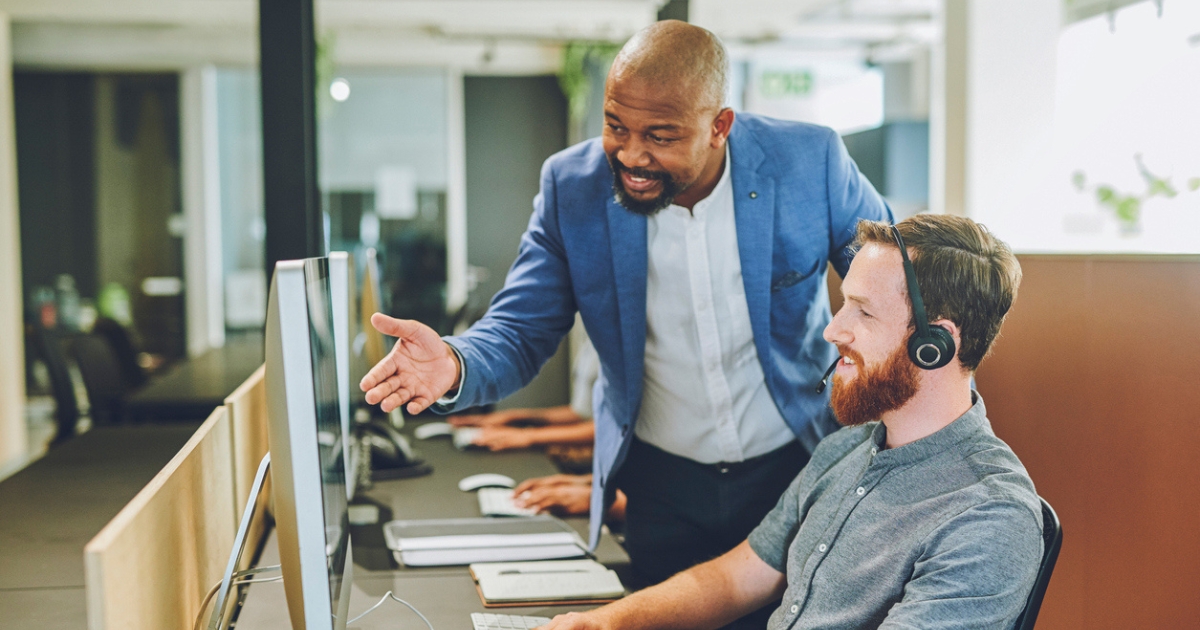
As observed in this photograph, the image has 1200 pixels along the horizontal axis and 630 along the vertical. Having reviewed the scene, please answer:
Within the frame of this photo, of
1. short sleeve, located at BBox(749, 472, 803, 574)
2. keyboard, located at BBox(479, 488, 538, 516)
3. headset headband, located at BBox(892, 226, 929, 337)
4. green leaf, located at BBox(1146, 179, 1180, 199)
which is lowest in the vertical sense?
keyboard, located at BBox(479, 488, 538, 516)

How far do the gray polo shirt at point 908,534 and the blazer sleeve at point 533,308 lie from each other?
56cm

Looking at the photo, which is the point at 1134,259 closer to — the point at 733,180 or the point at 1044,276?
the point at 1044,276

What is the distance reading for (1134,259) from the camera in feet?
4.96

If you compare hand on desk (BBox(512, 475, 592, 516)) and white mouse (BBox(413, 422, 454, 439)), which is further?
white mouse (BBox(413, 422, 454, 439))

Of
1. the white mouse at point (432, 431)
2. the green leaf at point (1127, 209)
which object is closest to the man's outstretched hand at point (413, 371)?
the white mouse at point (432, 431)

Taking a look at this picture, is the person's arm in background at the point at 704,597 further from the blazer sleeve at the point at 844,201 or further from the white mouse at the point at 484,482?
the white mouse at the point at 484,482

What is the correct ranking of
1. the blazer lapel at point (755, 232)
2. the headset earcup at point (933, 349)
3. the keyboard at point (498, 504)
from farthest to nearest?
the keyboard at point (498, 504), the blazer lapel at point (755, 232), the headset earcup at point (933, 349)

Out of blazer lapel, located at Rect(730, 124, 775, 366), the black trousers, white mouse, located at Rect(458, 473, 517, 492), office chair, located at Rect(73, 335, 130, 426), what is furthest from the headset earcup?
office chair, located at Rect(73, 335, 130, 426)

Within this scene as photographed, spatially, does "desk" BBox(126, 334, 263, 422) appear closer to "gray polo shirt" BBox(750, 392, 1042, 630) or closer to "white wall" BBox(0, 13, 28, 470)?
"white wall" BBox(0, 13, 28, 470)

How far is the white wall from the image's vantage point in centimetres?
560

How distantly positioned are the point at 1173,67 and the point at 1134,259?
9.54 feet

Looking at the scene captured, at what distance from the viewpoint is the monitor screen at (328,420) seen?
38.5 inches

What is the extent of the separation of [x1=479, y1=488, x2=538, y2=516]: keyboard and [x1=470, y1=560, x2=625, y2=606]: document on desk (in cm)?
35

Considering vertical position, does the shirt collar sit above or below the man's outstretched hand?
below
